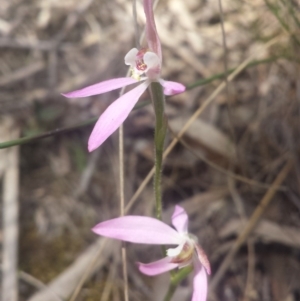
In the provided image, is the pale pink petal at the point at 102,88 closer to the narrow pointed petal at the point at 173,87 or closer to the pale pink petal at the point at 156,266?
the narrow pointed petal at the point at 173,87

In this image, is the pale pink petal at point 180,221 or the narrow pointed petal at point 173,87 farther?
the pale pink petal at point 180,221

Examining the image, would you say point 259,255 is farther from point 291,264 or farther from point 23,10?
point 23,10

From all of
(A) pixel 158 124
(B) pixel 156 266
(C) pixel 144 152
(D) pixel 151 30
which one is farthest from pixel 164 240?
(C) pixel 144 152

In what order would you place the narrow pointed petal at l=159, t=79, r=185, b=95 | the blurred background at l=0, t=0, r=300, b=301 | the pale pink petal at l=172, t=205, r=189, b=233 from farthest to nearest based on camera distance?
the blurred background at l=0, t=0, r=300, b=301 < the pale pink petal at l=172, t=205, r=189, b=233 < the narrow pointed petal at l=159, t=79, r=185, b=95

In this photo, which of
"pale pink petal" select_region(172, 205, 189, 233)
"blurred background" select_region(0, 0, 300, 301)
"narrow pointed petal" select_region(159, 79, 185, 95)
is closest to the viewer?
"narrow pointed petal" select_region(159, 79, 185, 95)

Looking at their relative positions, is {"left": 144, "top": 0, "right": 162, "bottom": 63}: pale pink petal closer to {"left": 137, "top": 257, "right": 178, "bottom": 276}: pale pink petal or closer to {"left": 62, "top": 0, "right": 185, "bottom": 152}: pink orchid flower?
{"left": 62, "top": 0, "right": 185, "bottom": 152}: pink orchid flower

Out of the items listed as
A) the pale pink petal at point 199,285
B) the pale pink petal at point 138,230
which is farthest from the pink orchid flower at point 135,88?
the pale pink petal at point 199,285

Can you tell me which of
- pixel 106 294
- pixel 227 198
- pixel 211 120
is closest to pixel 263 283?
pixel 227 198

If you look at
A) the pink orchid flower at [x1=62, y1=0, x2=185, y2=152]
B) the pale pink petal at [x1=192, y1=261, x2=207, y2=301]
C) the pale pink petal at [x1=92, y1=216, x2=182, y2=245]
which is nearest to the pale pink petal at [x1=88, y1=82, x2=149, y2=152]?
the pink orchid flower at [x1=62, y1=0, x2=185, y2=152]
